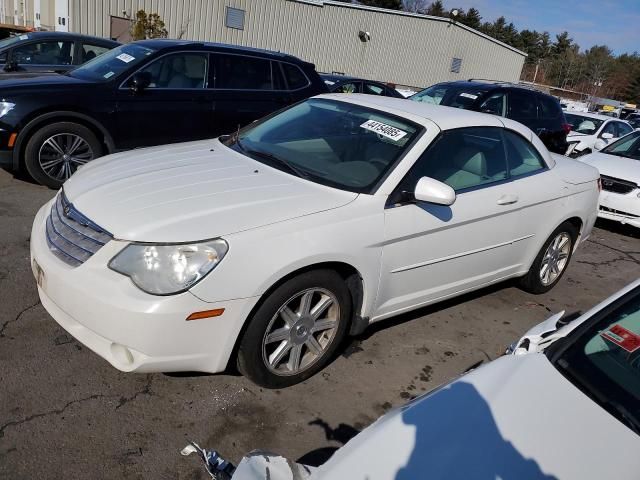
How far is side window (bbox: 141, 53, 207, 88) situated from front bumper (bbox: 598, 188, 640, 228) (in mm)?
5553

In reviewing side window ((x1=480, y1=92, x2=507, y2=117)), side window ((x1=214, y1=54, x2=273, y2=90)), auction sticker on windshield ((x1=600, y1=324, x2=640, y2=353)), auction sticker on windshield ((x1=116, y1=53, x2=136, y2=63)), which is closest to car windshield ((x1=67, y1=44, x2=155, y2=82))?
auction sticker on windshield ((x1=116, y1=53, x2=136, y2=63))

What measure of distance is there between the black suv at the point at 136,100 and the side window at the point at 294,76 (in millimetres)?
13

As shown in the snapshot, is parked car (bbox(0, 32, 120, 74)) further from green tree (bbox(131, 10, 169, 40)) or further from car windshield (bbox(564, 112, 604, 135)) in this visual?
green tree (bbox(131, 10, 169, 40))

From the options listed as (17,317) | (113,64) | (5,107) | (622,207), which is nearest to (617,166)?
(622,207)

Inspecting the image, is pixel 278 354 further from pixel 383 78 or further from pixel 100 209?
pixel 383 78

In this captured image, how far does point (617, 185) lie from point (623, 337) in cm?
597

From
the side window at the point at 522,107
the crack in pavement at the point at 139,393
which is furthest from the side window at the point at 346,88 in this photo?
the crack in pavement at the point at 139,393

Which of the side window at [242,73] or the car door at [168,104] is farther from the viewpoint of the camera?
the side window at [242,73]

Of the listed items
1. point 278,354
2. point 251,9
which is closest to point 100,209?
point 278,354

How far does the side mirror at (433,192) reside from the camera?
3.08 metres

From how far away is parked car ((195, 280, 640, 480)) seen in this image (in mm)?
1644

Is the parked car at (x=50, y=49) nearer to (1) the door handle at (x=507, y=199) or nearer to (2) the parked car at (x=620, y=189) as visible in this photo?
(1) the door handle at (x=507, y=199)

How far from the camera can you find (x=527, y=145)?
14.1ft

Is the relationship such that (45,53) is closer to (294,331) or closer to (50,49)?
(50,49)
